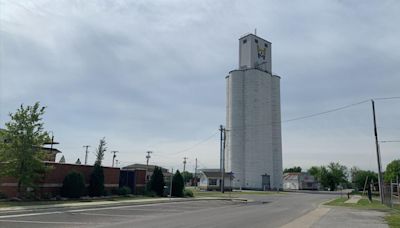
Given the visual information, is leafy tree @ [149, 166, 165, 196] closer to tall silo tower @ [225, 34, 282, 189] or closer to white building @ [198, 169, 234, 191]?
white building @ [198, 169, 234, 191]

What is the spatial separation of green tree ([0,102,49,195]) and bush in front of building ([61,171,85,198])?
2.48m

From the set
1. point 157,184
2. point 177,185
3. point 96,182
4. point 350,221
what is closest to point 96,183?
point 96,182

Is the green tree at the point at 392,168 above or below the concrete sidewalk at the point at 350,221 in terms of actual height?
above

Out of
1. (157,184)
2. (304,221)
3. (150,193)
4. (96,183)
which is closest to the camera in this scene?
(304,221)

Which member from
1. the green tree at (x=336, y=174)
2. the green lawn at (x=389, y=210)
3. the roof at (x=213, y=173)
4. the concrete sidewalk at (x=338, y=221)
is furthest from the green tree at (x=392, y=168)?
the concrete sidewalk at (x=338, y=221)

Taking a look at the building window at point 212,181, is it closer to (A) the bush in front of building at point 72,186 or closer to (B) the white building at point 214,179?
(B) the white building at point 214,179

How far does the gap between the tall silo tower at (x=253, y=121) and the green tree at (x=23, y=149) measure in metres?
65.1

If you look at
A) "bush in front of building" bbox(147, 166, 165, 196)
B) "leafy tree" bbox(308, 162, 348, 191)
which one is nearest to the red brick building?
"bush in front of building" bbox(147, 166, 165, 196)

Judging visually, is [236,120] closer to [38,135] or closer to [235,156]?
[235,156]

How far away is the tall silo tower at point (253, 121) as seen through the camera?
89.1 m

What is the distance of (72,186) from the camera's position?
29.5 meters

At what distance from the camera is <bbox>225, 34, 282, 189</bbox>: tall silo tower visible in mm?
89062

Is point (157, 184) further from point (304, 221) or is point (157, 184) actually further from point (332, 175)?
point (332, 175)

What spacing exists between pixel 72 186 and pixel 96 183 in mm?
3116
